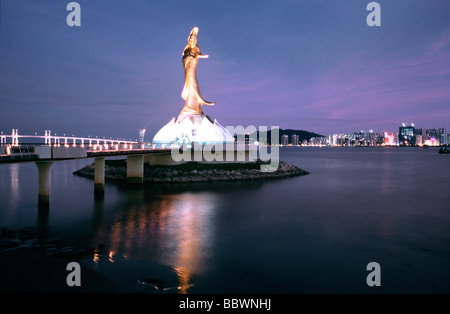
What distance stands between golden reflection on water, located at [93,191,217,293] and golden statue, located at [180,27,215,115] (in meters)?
Answer: 21.6

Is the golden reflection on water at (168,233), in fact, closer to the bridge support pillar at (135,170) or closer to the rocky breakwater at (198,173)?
the bridge support pillar at (135,170)

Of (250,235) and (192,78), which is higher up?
(192,78)

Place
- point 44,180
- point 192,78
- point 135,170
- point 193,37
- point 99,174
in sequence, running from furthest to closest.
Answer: point 192,78 → point 193,37 → point 135,170 → point 99,174 → point 44,180

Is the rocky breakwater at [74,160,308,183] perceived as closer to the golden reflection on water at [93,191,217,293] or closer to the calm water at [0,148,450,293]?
the calm water at [0,148,450,293]

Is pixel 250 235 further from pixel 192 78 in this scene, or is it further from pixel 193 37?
pixel 193 37

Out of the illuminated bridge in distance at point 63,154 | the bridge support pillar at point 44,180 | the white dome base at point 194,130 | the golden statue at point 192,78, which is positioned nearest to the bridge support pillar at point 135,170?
the illuminated bridge in distance at point 63,154

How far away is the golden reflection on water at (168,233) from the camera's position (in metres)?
11.7

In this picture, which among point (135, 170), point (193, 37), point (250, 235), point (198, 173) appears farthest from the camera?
point (193, 37)

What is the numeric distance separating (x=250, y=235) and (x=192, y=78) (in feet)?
103

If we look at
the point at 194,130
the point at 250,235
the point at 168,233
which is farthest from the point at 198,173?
the point at 250,235

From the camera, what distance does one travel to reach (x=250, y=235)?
15211mm

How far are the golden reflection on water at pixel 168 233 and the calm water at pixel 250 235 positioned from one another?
0.04m
